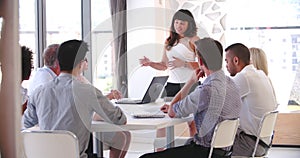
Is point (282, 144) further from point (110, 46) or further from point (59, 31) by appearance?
point (59, 31)

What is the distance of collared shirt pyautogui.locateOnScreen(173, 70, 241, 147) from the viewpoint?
2.70 m

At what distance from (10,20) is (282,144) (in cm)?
541

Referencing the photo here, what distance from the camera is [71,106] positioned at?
8.14 feet

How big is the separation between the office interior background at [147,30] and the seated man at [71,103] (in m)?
1.54

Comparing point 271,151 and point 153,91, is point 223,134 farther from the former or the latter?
point 271,151

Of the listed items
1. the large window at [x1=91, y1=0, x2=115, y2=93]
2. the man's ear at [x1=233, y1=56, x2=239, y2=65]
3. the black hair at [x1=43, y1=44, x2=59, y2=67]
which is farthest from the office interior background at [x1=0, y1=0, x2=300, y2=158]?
the man's ear at [x1=233, y1=56, x2=239, y2=65]

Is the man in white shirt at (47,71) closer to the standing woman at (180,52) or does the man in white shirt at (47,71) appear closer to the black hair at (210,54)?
the standing woman at (180,52)

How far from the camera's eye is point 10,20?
0.86m

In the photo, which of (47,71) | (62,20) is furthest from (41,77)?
(62,20)

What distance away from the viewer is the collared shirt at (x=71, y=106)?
8.15 feet

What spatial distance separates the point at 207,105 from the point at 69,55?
87cm

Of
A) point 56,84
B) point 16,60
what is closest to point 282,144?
point 56,84

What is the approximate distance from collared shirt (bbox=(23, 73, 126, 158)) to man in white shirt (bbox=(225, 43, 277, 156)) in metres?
1.08

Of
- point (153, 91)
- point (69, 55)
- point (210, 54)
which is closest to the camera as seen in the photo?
point (69, 55)
